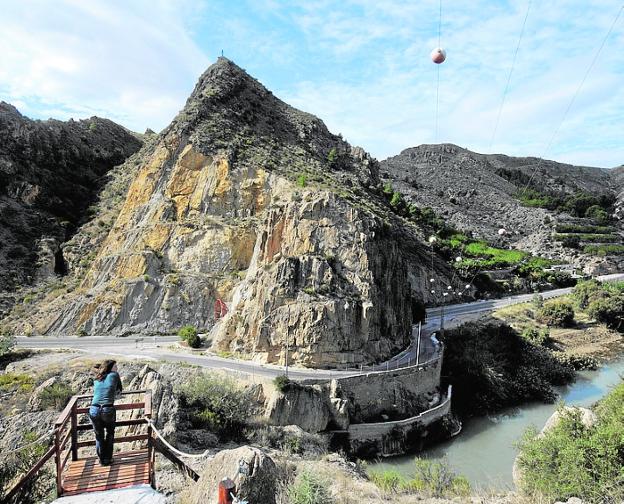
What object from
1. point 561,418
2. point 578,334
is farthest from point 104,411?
point 578,334

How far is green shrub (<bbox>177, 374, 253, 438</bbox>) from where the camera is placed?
Result: 50.7 feet

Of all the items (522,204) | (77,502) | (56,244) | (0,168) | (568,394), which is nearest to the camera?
(77,502)

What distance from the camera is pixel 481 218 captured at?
92.6 metres

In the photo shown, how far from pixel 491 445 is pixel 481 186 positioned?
92.8 metres

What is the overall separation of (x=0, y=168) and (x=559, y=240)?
8479cm

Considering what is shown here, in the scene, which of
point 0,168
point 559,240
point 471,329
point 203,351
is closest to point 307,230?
point 203,351

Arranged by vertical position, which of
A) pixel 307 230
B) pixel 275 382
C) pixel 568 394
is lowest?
pixel 568 394

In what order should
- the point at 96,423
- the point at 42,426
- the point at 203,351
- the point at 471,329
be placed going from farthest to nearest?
the point at 471,329 → the point at 203,351 → the point at 42,426 → the point at 96,423

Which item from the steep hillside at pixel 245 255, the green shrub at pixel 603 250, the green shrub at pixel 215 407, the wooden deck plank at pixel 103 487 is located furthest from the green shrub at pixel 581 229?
the wooden deck plank at pixel 103 487

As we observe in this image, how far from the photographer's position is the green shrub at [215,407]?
50.7 ft

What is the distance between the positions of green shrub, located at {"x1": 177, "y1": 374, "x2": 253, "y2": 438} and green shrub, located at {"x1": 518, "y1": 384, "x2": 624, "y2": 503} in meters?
9.83

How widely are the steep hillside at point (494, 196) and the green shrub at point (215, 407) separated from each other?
6237 centimetres

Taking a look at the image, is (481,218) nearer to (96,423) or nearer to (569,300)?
(569,300)

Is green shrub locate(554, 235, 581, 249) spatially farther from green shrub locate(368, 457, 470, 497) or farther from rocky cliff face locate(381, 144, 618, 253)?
green shrub locate(368, 457, 470, 497)
